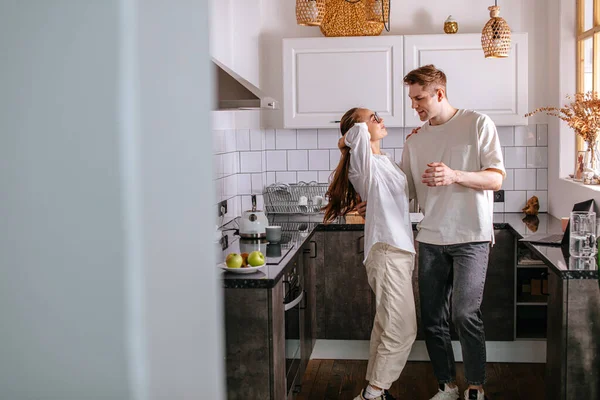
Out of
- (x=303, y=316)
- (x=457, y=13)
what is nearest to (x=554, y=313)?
(x=303, y=316)

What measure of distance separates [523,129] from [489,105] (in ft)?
1.70

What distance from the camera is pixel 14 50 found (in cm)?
54

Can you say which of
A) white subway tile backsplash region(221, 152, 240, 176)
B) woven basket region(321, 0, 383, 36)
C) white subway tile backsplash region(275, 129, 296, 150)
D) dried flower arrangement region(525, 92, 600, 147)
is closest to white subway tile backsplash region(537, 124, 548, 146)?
dried flower arrangement region(525, 92, 600, 147)

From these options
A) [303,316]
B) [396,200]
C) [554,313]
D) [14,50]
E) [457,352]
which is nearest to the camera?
[14,50]

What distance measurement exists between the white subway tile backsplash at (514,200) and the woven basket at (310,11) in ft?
6.15

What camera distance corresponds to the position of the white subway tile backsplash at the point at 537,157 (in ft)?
16.8

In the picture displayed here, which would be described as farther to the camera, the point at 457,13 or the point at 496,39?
the point at 457,13

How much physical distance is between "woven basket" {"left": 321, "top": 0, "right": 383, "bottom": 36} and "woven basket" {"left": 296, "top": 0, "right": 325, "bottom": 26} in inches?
20.0

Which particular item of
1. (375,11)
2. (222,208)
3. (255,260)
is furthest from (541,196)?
(255,260)

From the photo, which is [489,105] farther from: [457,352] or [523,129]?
[457,352]

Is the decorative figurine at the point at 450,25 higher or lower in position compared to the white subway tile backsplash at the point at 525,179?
→ higher

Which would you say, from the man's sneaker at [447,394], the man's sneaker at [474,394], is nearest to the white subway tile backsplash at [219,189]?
the man's sneaker at [447,394]

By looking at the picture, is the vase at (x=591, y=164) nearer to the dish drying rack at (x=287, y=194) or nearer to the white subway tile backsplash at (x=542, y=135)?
the white subway tile backsplash at (x=542, y=135)

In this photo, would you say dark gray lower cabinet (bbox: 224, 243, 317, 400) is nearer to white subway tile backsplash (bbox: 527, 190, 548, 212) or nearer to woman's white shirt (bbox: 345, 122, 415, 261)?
woman's white shirt (bbox: 345, 122, 415, 261)
